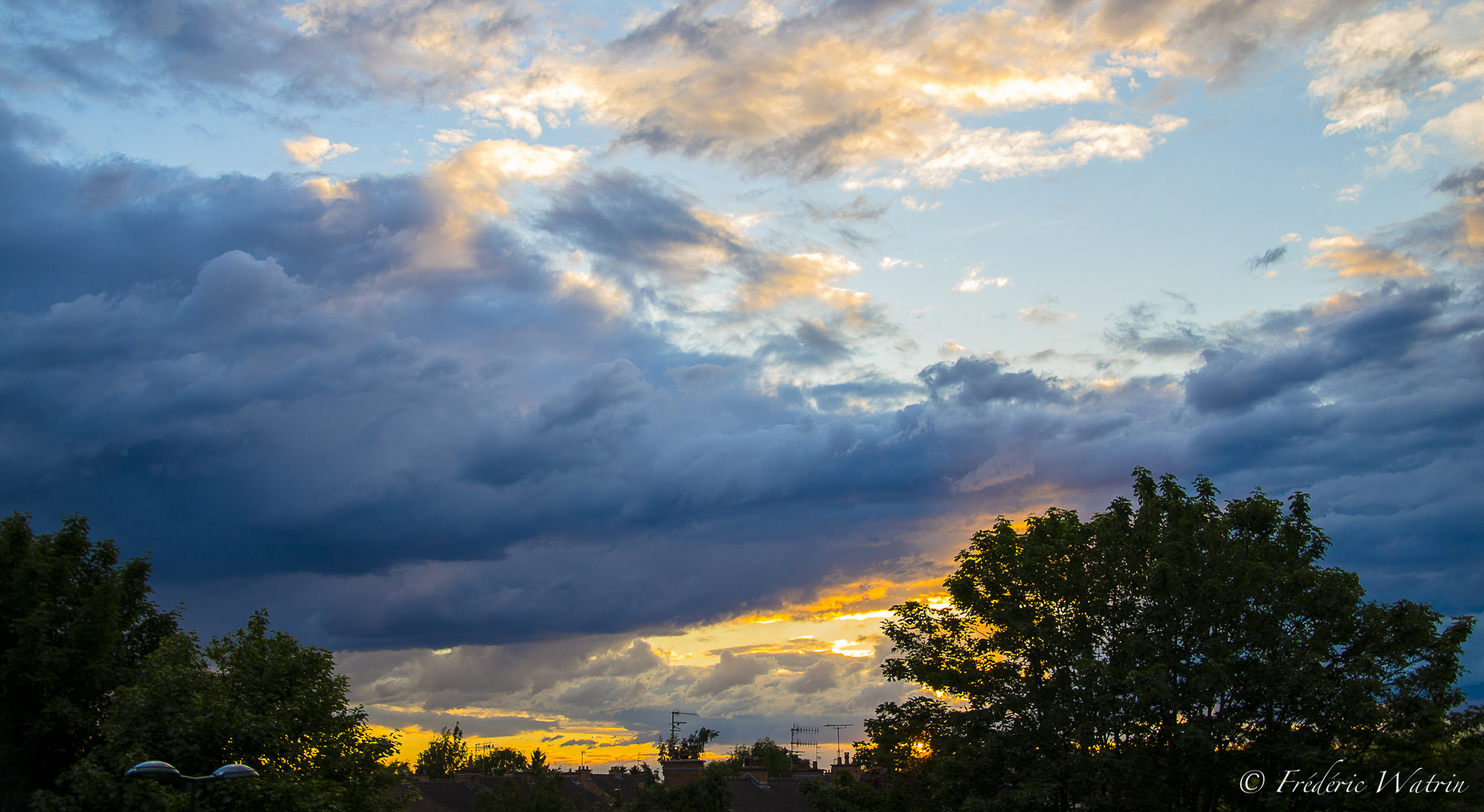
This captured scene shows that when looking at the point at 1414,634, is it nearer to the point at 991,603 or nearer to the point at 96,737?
the point at 991,603

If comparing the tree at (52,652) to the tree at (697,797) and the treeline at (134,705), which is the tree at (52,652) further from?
the tree at (697,797)

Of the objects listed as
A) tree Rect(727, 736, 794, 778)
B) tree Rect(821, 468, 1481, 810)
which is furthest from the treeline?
tree Rect(727, 736, 794, 778)

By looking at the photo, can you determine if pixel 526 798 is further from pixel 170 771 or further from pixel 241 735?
pixel 170 771

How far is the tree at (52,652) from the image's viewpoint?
32344 mm

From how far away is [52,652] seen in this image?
32.4 metres

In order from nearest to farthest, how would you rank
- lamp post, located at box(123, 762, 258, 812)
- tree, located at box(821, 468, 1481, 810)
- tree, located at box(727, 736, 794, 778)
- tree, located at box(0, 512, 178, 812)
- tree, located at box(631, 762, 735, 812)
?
lamp post, located at box(123, 762, 258, 812) < tree, located at box(821, 468, 1481, 810) < tree, located at box(0, 512, 178, 812) < tree, located at box(631, 762, 735, 812) < tree, located at box(727, 736, 794, 778)

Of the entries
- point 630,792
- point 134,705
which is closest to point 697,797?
point 134,705

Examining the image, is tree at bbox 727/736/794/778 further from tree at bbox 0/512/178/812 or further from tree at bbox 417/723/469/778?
tree at bbox 0/512/178/812

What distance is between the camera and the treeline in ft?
97.6

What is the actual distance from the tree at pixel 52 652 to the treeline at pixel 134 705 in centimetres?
5

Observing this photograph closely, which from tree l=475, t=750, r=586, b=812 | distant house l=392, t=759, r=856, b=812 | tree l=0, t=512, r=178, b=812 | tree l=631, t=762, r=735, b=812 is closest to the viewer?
tree l=0, t=512, r=178, b=812

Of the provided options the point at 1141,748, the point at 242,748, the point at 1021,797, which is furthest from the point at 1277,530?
the point at 242,748

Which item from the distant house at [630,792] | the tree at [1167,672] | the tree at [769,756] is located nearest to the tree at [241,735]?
the tree at [1167,672]

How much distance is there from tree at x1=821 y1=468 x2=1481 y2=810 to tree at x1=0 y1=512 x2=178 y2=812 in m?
25.9
